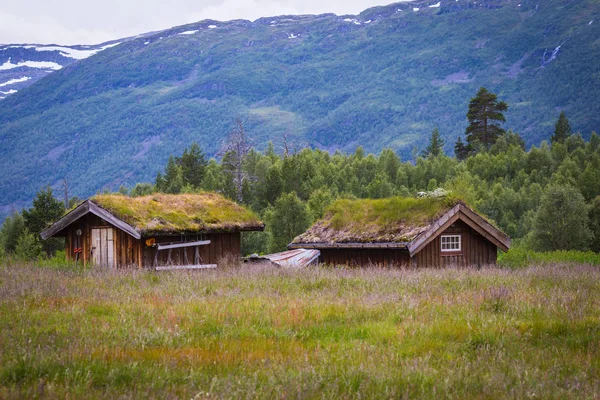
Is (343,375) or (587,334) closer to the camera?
(343,375)

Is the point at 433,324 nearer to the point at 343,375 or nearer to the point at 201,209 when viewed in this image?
the point at 343,375

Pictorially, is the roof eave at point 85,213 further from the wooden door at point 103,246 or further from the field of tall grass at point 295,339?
the field of tall grass at point 295,339

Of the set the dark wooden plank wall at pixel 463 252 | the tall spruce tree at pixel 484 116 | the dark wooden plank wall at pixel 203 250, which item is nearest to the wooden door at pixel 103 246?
the dark wooden plank wall at pixel 203 250

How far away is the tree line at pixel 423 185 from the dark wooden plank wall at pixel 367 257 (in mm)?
11600

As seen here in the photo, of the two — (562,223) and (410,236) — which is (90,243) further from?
(562,223)

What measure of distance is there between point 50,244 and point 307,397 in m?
71.8

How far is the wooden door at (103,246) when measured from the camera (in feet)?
73.4

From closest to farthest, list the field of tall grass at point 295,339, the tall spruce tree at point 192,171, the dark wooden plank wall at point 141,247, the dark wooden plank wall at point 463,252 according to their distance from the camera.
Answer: the field of tall grass at point 295,339, the dark wooden plank wall at point 141,247, the dark wooden plank wall at point 463,252, the tall spruce tree at point 192,171

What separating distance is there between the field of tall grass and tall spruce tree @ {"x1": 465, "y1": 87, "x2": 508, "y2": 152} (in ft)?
356

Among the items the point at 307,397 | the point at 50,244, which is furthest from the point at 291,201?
the point at 307,397

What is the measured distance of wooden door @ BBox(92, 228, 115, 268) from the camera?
22375 millimetres

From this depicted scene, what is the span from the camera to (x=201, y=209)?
24109mm

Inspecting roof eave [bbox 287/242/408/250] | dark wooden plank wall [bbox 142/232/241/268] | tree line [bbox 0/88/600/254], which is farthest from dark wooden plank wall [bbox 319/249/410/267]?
tree line [bbox 0/88/600/254]

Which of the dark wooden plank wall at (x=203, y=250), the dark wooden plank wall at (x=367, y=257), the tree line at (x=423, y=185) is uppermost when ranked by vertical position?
the tree line at (x=423, y=185)
